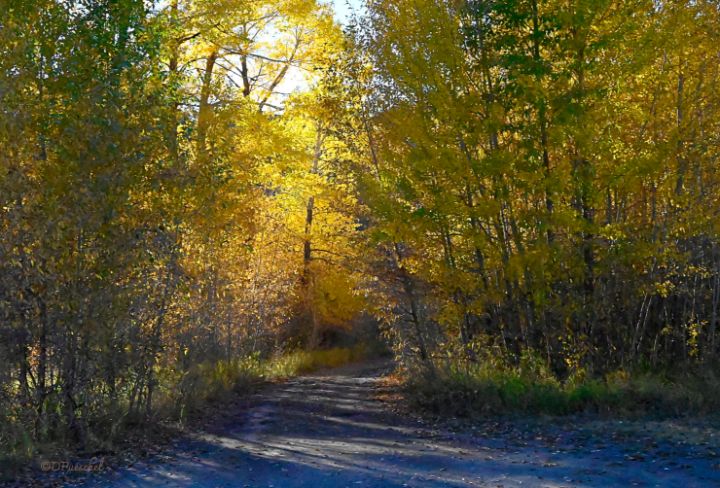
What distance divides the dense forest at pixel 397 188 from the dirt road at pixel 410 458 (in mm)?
1355

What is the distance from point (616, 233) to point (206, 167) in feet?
20.1

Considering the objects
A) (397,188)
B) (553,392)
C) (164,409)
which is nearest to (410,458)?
(553,392)

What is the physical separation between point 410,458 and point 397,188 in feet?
17.8

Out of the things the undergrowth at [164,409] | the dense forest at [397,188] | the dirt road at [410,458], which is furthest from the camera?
the dense forest at [397,188]

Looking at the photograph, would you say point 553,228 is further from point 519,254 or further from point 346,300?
point 346,300

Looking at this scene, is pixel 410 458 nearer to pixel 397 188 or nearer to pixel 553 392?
pixel 553 392

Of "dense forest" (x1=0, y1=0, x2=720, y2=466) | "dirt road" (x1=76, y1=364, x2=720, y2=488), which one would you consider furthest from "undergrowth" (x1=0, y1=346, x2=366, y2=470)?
"dirt road" (x1=76, y1=364, x2=720, y2=488)

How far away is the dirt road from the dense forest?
1.35 metres

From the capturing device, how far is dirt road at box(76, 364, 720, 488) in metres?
8.23

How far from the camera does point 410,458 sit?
31.2ft

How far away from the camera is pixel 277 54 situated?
64.5ft

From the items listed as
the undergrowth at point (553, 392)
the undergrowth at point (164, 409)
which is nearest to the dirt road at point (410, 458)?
the undergrowth at point (164, 409)

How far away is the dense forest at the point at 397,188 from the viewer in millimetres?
9672

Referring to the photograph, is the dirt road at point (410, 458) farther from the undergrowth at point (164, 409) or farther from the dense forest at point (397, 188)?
the dense forest at point (397, 188)
